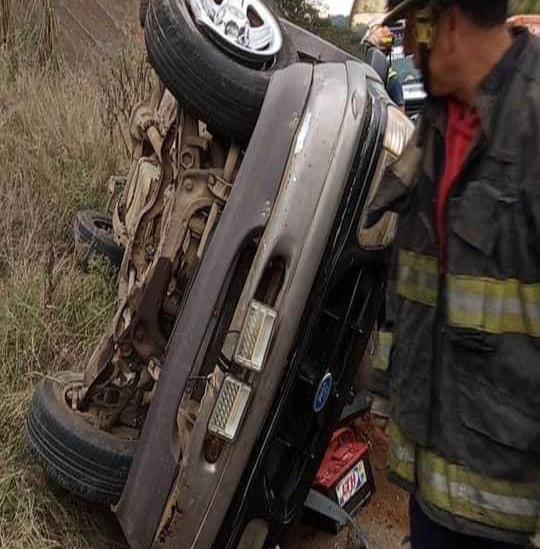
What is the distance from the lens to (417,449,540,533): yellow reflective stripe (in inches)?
69.0

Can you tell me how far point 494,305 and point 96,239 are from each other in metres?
2.60

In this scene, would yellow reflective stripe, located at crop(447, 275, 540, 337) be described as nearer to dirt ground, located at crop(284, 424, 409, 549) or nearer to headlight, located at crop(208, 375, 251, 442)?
headlight, located at crop(208, 375, 251, 442)

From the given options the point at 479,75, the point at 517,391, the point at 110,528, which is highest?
the point at 479,75

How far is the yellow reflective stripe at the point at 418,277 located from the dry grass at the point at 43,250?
1532mm

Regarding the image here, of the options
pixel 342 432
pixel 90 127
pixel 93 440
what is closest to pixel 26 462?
pixel 93 440

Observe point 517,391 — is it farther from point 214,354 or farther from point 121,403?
point 121,403

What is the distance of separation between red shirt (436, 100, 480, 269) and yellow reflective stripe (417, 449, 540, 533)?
0.44 meters

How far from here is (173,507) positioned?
2430 mm

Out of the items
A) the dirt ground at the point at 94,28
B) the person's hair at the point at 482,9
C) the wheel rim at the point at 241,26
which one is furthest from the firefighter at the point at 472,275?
the dirt ground at the point at 94,28

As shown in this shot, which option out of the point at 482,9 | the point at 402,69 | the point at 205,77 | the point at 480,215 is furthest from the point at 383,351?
the point at 402,69

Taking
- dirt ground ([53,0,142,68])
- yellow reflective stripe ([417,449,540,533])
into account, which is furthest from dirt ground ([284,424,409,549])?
dirt ground ([53,0,142,68])

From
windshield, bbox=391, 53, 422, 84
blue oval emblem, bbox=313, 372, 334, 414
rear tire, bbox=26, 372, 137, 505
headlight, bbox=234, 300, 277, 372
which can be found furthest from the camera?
windshield, bbox=391, 53, 422, 84

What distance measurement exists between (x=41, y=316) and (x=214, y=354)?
1.26 metres

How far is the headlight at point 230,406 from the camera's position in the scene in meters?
2.31
